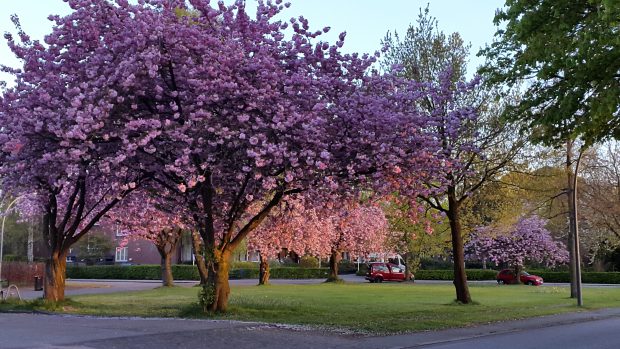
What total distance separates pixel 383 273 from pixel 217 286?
3870 centimetres

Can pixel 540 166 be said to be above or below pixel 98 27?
below

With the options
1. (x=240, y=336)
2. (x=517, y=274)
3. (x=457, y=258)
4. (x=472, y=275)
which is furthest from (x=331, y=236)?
(x=240, y=336)

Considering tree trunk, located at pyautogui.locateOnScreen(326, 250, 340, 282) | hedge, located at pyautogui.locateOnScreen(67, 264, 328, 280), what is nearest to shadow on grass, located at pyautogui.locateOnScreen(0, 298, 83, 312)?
tree trunk, located at pyautogui.locateOnScreen(326, 250, 340, 282)

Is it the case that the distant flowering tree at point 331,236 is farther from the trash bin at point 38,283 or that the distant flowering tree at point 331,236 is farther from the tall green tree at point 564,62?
the tall green tree at point 564,62

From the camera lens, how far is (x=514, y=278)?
5016cm

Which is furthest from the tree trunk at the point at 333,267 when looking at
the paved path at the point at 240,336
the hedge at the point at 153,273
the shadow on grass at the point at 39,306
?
the paved path at the point at 240,336

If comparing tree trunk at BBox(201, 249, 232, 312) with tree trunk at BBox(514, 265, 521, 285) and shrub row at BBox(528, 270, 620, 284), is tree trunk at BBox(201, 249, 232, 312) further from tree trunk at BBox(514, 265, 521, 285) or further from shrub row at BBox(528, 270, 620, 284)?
shrub row at BBox(528, 270, 620, 284)

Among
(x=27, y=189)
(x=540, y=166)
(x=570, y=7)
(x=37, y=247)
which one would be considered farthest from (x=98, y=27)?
(x=37, y=247)

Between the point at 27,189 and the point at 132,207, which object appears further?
the point at 132,207

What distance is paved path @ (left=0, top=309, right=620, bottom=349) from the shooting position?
1237 centimetres

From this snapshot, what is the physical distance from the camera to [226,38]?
15.8 meters

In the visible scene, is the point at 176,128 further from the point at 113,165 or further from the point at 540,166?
the point at 540,166

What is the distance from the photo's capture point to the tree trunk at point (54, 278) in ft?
69.2

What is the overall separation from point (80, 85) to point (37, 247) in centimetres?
6369
